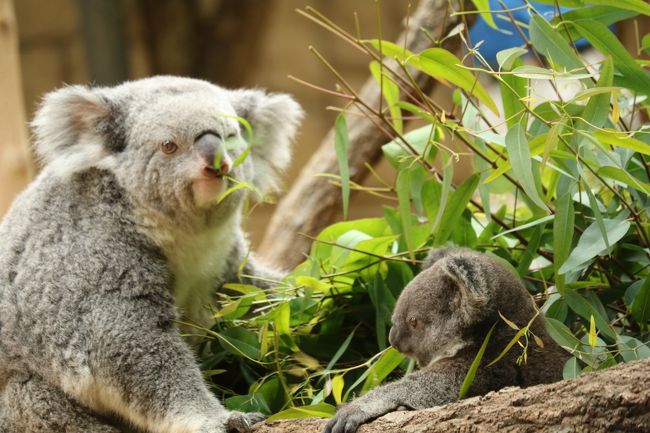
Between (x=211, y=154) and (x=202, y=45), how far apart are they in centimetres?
630

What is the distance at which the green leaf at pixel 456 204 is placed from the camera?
320 centimetres

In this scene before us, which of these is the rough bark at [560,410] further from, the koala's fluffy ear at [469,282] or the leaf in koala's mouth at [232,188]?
the leaf in koala's mouth at [232,188]

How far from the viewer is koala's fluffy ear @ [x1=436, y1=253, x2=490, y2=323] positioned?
2.84 metres

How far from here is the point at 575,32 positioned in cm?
315

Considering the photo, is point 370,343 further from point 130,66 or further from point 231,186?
point 130,66

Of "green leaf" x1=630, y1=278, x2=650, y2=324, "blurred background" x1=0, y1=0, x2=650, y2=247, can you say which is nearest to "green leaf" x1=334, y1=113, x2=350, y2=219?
"green leaf" x1=630, y1=278, x2=650, y2=324

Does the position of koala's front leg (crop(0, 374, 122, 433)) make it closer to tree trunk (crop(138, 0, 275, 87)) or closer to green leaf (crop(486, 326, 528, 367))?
green leaf (crop(486, 326, 528, 367))

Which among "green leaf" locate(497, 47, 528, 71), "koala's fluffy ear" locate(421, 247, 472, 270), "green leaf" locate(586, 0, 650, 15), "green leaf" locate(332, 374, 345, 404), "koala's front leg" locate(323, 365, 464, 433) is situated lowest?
"green leaf" locate(332, 374, 345, 404)

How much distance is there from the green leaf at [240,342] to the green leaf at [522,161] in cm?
135

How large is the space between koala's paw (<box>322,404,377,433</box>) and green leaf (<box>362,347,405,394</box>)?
615mm

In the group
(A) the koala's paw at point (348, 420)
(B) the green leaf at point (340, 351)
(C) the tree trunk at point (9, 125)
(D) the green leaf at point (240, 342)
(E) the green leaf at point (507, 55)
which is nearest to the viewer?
(A) the koala's paw at point (348, 420)

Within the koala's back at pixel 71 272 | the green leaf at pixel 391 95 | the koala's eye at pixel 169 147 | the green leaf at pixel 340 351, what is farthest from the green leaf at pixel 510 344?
the koala's eye at pixel 169 147

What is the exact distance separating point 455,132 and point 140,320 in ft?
4.31

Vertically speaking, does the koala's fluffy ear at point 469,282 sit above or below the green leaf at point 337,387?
above
